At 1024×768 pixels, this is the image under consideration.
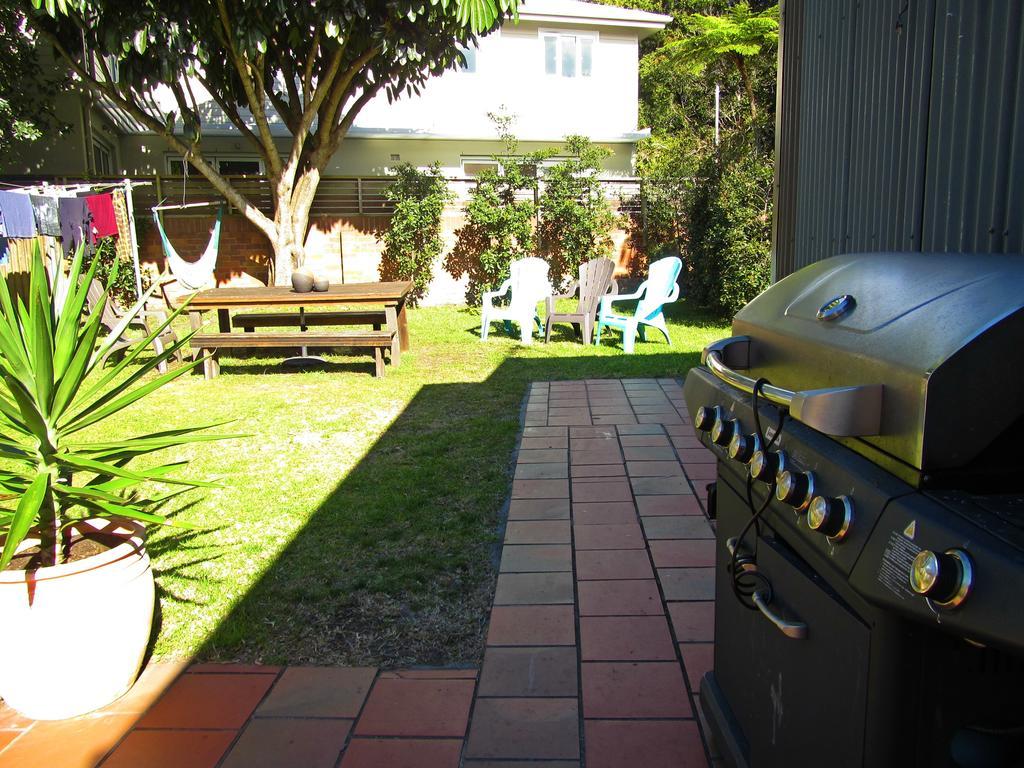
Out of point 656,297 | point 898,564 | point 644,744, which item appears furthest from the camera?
point 656,297

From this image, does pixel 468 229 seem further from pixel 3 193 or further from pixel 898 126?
pixel 898 126

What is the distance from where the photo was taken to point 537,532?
3.57 metres

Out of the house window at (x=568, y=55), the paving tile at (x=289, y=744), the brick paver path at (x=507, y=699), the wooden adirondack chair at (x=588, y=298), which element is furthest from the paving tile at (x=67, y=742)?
the house window at (x=568, y=55)

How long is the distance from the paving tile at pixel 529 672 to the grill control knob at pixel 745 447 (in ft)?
3.82

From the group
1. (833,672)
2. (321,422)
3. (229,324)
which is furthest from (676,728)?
(229,324)

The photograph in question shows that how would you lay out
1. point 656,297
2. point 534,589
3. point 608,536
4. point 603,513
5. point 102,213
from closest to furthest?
point 534,589, point 608,536, point 603,513, point 656,297, point 102,213

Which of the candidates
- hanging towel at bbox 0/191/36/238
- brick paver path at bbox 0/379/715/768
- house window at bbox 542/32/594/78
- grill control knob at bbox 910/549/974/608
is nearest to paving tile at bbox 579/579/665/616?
brick paver path at bbox 0/379/715/768

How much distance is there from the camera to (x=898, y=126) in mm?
2812

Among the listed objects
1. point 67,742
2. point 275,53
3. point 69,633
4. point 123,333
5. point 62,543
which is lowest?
point 67,742

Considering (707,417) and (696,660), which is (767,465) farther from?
(696,660)

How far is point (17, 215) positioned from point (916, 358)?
9126 mm

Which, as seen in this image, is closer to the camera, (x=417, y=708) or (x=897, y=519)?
(x=897, y=519)

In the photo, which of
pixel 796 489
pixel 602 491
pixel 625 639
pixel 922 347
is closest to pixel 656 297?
pixel 602 491

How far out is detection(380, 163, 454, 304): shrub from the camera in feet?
39.7
